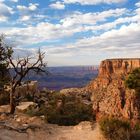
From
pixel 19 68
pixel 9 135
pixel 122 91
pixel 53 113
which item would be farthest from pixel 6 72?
pixel 122 91

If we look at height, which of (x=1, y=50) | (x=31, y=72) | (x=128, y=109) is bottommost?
(x=128, y=109)

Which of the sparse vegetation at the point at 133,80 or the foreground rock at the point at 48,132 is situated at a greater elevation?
the sparse vegetation at the point at 133,80

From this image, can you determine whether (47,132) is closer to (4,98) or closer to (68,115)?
(68,115)

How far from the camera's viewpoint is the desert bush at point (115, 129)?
68.4 ft

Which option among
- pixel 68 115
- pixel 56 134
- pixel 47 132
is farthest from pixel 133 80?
pixel 47 132

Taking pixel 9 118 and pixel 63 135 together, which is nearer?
pixel 63 135

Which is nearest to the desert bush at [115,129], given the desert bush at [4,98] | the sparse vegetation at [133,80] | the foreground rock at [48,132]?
the foreground rock at [48,132]

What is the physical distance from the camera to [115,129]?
70.2ft

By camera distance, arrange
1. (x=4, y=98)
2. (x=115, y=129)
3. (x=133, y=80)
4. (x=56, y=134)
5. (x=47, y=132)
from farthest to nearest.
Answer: (x=4, y=98) → (x=133, y=80) → (x=56, y=134) → (x=47, y=132) → (x=115, y=129)

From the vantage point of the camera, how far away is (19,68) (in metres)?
33.8

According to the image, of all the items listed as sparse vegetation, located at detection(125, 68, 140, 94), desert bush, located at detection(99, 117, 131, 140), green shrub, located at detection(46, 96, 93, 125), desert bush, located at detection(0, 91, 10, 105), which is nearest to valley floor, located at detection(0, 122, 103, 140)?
desert bush, located at detection(99, 117, 131, 140)

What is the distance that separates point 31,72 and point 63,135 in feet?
41.5

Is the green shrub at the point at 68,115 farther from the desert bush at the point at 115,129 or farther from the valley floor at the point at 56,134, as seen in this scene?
the desert bush at the point at 115,129

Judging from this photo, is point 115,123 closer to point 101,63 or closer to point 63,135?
point 63,135
